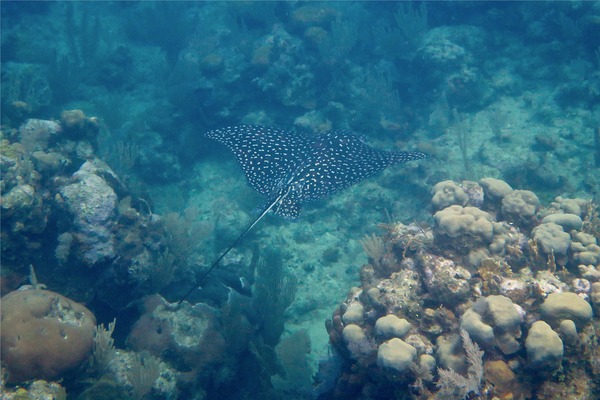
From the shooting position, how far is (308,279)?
8.61 metres

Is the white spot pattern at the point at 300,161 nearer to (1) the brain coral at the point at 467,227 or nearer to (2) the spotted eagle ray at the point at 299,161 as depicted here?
(2) the spotted eagle ray at the point at 299,161

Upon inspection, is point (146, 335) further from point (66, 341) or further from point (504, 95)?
point (504, 95)

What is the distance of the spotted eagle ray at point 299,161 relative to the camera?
7.14 m

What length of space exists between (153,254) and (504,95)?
40.8 ft

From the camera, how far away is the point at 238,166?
11555mm

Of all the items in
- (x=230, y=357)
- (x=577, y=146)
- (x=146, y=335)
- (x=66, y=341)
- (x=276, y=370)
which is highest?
(x=577, y=146)

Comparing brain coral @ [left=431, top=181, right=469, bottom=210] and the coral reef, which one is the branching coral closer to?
the coral reef

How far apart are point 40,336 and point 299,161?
17.7ft

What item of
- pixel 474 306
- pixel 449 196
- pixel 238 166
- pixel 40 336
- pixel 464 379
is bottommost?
pixel 238 166

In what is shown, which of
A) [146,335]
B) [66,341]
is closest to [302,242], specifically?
[146,335]

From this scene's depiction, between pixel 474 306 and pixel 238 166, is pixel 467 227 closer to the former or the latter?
pixel 474 306

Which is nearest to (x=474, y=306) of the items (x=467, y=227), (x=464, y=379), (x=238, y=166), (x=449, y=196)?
(x=464, y=379)

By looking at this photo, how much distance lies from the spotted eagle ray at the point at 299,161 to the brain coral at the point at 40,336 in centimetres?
248

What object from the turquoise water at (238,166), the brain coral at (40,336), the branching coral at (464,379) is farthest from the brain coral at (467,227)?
the brain coral at (40,336)
